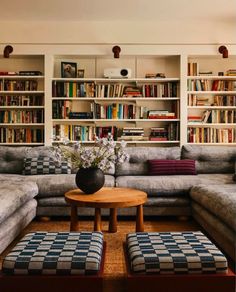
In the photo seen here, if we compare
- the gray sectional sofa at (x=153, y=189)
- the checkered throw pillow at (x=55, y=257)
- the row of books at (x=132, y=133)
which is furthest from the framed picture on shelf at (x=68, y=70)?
the checkered throw pillow at (x=55, y=257)

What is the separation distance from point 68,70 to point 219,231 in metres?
3.58

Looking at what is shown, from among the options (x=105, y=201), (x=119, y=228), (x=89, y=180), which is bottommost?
(x=119, y=228)

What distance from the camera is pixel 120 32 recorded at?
5.54 metres

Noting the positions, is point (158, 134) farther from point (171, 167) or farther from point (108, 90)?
point (171, 167)

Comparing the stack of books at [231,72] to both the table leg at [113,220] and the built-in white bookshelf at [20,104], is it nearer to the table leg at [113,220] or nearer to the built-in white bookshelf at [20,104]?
the built-in white bookshelf at [20,104]

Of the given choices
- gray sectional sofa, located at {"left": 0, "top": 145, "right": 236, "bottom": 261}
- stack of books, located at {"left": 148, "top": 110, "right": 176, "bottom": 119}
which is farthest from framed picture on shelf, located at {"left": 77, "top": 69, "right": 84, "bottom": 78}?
gray sectional sofa, located at {"left": 0, "top": 145, "right": 236, "bottom": 261}

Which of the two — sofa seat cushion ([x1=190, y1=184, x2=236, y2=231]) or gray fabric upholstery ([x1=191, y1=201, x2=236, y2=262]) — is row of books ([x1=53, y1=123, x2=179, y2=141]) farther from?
gray fabric upholstery ([x1=191, y1=201, x2=236, y2=262])

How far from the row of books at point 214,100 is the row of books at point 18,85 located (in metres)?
2.31

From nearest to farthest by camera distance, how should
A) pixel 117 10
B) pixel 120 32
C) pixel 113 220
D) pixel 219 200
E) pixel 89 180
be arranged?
pixel 219 200
pixel 89 180
pixel 113 220
pixel 117 10
pixel 120 32

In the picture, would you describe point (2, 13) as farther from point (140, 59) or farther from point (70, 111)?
point (140, 59)

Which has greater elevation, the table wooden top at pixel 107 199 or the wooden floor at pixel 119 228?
the table wooden top at pixel 107 199

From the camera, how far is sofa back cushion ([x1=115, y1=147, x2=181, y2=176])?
4.70 m

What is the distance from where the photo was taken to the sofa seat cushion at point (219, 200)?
2.72 m

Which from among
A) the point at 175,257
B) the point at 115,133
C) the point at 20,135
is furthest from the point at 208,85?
the point at 175,257
